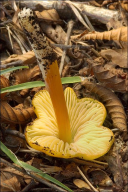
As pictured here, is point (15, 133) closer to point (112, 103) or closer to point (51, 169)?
point (51, 169)

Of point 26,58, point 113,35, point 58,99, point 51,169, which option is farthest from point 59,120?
point 113,35

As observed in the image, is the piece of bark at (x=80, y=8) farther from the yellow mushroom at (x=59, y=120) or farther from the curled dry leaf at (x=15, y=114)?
the curled dry leaf at (x=15, y=114)

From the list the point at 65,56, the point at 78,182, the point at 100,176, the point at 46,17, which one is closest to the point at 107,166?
the point at 100,176

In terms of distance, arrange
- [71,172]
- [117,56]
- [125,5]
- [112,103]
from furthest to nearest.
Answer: [125,5]
[117,56]
[112,103]
[71,172]

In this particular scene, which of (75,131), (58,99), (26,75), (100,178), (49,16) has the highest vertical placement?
(49,16)

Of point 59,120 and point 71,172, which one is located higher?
point 59,120

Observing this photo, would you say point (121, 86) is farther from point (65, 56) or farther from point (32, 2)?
point (32, 2)

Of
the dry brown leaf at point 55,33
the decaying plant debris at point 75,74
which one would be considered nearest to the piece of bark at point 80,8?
the decaying plant debris at point 75,74
